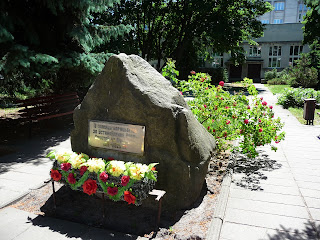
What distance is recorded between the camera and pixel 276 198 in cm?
451

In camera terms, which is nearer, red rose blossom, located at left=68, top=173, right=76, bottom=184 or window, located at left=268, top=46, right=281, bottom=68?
red rose blossom, located at left=68, top=173, right=76, bottom=184

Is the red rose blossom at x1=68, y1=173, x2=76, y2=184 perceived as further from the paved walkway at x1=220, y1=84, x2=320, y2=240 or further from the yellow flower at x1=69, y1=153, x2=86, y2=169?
the paved walkway at x1=220, y1=84, x2=320, y2=240

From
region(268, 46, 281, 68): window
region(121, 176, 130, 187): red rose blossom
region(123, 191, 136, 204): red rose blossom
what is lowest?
region(123, 191, 136, 204): red rose blossom

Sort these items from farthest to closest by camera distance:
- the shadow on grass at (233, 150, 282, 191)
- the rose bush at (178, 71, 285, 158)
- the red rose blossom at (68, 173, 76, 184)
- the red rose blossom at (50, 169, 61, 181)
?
the rose bush at (178, 71, 285, 158) < the shadow on grass at (233, 150, 282, 191) < the red rose blossom at (50, 169, 61, 181) < the red rose blossom at (68, 173, 76, 184)

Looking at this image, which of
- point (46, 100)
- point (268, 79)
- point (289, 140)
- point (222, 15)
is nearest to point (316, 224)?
point (289, 140)

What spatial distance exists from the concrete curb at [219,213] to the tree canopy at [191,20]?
52.4ft

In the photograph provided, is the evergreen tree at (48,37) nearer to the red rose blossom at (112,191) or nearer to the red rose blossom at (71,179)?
the red rose blossom at (71,179)

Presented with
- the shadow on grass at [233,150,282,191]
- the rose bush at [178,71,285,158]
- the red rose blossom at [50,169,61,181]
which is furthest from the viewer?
the rose bush at [178,71,285,158]

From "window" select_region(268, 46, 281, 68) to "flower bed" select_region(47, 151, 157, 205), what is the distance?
42.3 meters

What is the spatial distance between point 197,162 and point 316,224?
71.8 inches

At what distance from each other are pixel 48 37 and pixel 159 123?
6.13 m

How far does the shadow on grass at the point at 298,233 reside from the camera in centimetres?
344

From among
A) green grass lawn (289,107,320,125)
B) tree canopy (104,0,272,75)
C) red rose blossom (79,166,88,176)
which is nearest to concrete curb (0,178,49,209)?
red rose blossom (79,166,88,176)

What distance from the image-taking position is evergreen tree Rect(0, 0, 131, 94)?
6844 mm
